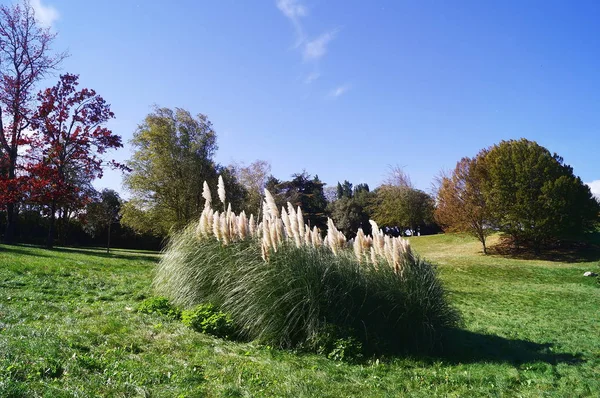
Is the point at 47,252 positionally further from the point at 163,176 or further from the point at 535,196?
the point at 535,196

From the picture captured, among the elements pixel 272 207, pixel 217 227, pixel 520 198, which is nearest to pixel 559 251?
pixel 520 198

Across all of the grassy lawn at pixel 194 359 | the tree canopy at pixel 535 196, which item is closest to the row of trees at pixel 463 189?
the tree canopy at pixel 535 196

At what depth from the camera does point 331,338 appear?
4.69 m

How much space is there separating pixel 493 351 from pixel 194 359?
4265 millimetres

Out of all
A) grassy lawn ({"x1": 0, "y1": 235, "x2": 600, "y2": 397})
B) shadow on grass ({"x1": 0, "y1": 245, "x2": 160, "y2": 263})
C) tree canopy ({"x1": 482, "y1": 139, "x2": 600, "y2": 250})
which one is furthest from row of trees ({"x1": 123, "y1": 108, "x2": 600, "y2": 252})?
grassy lawn ({"x1": 0, "y1": 235, "x2": 600, "y2": 397})

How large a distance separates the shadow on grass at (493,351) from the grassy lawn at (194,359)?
19mm

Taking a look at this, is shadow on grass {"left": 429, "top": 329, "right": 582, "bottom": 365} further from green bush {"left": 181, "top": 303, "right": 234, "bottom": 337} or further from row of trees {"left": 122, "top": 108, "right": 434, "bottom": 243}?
row of trees {"left": 122, "top": 108, "right": 434, "bottom": 243}

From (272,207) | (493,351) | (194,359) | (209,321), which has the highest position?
(272,207)

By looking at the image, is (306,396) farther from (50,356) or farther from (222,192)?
(222,192)

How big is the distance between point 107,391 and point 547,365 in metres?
5.05

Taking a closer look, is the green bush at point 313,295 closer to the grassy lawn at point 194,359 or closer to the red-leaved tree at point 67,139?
the grassy lawn at point 194,359

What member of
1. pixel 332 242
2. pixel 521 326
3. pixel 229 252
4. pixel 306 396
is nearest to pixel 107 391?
pixel 306 396

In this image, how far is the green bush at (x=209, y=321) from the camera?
4707 millimetres

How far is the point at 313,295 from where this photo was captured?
4.77 metres
